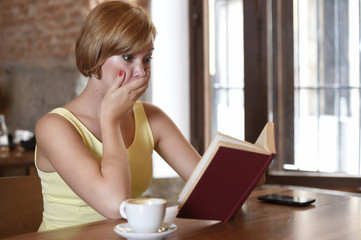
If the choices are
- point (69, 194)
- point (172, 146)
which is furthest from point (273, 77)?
point (69, 194)

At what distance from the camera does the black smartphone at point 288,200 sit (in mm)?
1444

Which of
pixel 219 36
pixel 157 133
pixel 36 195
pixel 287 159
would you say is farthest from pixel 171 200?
pixel 36 195

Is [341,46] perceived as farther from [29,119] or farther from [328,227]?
[29,119]

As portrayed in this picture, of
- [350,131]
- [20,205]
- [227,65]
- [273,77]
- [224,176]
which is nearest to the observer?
[224,176]

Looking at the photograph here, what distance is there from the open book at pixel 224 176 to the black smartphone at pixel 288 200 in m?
0.23

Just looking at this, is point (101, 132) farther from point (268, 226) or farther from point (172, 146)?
point (268, 226)

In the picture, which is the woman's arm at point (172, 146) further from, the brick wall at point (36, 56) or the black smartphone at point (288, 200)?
the brick wall at point (36, 56)

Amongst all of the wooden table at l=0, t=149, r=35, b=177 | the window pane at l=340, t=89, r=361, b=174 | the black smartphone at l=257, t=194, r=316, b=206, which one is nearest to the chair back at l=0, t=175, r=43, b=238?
the black smartphone at l=257, t=194, r=316, b=206

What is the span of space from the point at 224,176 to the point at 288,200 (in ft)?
1.17

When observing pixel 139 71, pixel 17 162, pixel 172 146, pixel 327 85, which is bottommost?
pixel 17 162

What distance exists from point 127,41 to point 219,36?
2.01m

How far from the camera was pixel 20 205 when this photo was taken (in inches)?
60.2

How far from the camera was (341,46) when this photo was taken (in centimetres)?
302

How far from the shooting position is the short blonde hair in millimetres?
1518
